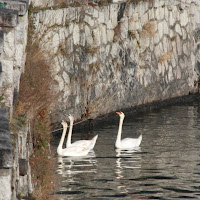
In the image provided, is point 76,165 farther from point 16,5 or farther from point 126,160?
point 16,5

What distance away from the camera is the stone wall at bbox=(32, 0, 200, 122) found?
13219 millimetres

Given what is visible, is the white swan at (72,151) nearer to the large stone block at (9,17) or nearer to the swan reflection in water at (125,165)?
the swan reflection in water at (125,165)

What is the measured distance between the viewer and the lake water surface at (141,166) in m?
8.22

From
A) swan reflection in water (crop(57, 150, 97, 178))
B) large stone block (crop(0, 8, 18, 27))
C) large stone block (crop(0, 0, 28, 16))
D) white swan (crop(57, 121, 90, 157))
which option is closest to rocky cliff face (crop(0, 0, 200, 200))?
white swan (crop(57, 121, 90, 157))

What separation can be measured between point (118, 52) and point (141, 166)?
6294 mm

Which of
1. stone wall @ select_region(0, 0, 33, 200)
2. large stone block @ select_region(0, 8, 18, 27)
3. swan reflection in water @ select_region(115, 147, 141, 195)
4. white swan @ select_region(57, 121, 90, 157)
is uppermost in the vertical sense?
large stone block @ select_region(0, 8, 18, 27)

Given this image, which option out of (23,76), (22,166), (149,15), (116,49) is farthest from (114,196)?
(149,15)

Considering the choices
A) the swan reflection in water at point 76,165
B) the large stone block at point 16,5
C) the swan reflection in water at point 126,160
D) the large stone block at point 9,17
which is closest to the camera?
the large stone block at point 9,17

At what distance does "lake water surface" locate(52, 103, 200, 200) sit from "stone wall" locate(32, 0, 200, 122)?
3.26 feet

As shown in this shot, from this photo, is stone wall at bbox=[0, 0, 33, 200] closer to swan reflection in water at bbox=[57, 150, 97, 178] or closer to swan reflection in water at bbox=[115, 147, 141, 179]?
swan reflection in water at bbox=[57, 150, 97, 178]

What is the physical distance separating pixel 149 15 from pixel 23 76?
374 inches

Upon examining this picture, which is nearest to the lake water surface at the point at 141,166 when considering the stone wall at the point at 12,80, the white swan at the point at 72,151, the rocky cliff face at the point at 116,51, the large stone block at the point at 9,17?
the white swan at the point at 72,151

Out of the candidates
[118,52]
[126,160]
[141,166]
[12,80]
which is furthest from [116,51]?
[12,80]

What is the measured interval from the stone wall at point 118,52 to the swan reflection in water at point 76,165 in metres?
1.75
